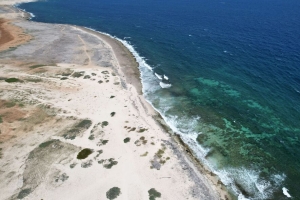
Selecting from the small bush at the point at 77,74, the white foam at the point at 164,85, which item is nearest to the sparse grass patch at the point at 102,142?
the white foam at the point at 164,85

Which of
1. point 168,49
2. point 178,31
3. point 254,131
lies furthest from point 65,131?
point 178,31

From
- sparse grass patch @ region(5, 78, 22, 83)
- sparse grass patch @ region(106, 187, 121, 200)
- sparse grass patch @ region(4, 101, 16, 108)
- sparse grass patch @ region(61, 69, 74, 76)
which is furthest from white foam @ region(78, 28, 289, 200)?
sparse grass patch @ region(5, 78, 22, 83)

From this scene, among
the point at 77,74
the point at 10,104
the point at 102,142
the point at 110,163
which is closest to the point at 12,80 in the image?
the point at 10,104

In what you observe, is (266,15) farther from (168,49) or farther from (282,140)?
(282,140)

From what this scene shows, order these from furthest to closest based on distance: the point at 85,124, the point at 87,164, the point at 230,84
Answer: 1. the point at 230,84
2. the point at 85,124
3. the point at 87,164

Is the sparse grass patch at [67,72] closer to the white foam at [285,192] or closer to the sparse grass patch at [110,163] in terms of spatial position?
the sparse grass patch at [110,163]

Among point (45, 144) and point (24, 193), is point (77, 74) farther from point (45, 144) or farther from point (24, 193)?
point (24, 193)
